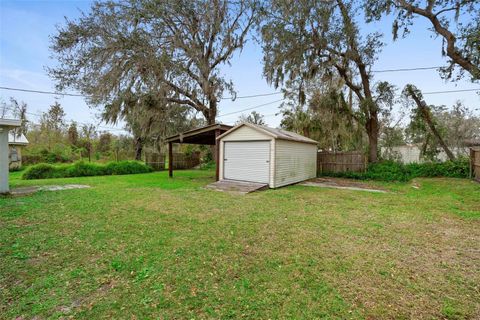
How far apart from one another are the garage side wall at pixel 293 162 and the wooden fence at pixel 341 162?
1001mm

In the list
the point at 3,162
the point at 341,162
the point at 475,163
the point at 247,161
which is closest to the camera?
the point at 3,162

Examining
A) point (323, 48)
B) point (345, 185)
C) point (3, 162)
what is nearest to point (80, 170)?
point (3, 162)

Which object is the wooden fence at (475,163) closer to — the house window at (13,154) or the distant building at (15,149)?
the distant building at (15,149)

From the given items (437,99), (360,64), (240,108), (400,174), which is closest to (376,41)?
(360,64)

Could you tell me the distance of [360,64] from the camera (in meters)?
11.1

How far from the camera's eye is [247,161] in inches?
352

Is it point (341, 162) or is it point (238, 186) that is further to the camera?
point (341, 162)

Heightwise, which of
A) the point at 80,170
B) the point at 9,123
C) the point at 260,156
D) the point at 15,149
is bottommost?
the point at 80,170

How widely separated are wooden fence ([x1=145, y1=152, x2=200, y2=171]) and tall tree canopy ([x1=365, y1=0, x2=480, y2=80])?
46.8 feet

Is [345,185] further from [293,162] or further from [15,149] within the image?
[15,149]

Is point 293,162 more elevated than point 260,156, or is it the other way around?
point 260,156

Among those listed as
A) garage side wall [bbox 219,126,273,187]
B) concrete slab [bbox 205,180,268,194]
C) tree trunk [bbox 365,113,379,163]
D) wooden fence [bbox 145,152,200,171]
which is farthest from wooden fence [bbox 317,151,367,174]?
wooden fence [bbox 145,152,200,171]

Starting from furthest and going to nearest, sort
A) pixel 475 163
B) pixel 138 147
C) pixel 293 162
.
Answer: pixel 138 147 → pixel 293 162 → pixel 475 163

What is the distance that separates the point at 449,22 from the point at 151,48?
13.4 meters
